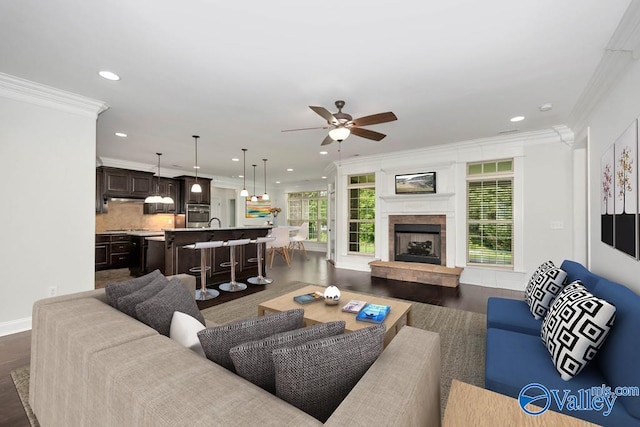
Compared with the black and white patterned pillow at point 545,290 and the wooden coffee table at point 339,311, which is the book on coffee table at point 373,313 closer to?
the wooden coffee table at point 339,311

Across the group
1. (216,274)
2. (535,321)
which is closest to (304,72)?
(535,321)

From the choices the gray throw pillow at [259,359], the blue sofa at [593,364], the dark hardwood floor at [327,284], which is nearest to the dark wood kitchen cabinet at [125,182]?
the dark hardwood floor at [327,284]

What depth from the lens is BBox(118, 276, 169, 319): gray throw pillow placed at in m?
1.57

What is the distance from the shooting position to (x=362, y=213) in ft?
21.2

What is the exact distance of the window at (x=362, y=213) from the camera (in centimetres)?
630

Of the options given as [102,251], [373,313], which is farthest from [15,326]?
[373,313]

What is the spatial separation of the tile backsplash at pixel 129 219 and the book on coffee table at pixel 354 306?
6.53 metres

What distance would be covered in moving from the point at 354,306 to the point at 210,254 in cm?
341

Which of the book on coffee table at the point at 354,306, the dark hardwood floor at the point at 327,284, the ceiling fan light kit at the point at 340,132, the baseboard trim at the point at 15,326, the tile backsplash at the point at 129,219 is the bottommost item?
the dark hardwood floor at the point at 327,284

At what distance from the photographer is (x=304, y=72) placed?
254 centimetres

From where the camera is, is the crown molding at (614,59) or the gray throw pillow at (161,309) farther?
the crown molding at (614,59)

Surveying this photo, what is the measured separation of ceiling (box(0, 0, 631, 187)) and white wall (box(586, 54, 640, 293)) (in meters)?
0.31

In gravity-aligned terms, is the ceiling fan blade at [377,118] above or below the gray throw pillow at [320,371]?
Result: above

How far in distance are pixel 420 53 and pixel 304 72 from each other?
1.03m
